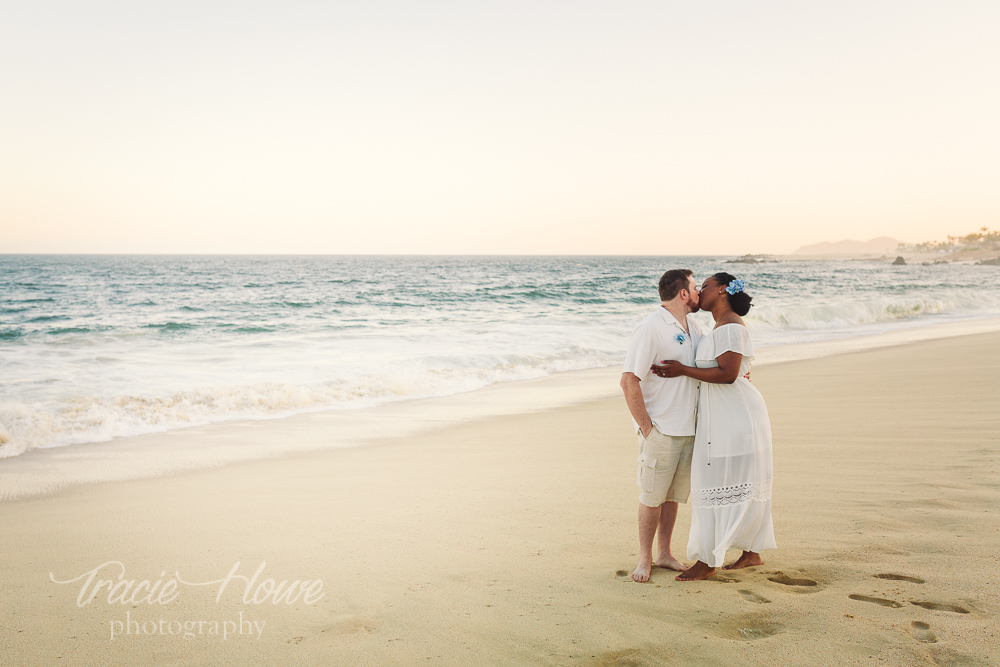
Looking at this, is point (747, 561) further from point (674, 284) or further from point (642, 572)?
point (674, 284)

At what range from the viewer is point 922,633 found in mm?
2670

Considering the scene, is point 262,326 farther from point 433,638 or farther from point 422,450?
point 433,638

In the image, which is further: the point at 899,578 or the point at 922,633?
the point at 899,578

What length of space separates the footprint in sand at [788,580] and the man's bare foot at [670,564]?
0.49m

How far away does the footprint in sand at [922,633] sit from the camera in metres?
2.62

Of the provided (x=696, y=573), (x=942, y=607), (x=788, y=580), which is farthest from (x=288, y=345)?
(x=942, y=607)

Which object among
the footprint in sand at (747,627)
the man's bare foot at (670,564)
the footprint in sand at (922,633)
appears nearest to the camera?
the footprint in sand at (922,633)

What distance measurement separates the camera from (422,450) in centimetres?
669

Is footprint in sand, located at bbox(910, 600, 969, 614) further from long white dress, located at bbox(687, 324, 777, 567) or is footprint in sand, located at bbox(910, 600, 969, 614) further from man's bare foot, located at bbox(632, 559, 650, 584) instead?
man's bare foot, located at bbox(632, 559, 650, 584)

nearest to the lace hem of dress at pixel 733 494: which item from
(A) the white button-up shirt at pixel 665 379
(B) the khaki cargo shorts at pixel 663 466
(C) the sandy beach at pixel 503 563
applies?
(B) the khaki cargo shorts at pixel 663 466

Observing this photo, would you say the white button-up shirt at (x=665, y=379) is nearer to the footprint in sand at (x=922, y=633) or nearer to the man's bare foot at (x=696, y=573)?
the man's bare foot at (x=696, y=573)

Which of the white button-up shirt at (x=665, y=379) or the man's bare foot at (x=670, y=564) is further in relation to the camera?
the man's bare foot at (x=670, y=564)

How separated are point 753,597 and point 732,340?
54.2 inches

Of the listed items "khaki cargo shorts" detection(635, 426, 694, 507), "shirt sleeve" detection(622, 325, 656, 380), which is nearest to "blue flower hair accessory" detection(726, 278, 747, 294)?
"shirt sleeve" detection(622, 325, 656, 380)
